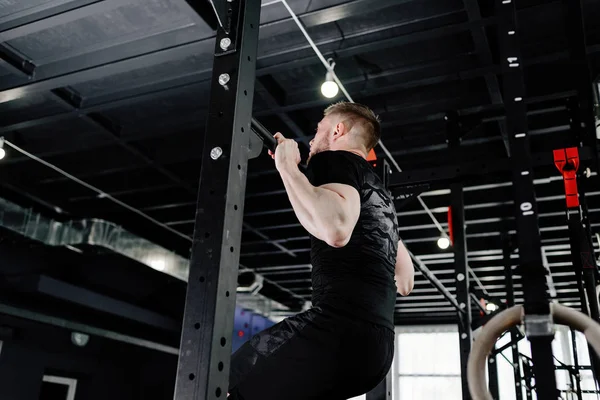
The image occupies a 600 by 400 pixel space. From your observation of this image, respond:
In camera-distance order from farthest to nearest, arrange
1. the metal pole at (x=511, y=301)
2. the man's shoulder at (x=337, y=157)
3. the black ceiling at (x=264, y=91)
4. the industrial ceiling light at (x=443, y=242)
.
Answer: the industrial ceiling light at (x=443, y=242) < the metal pole at (x=511, y=301) < the black ceiling at (x=264, y=91) < the man's shoulder at (x=337, y=157)

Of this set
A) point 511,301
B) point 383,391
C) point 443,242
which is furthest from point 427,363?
point 383,391

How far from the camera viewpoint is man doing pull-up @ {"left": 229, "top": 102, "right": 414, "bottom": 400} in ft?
4.93

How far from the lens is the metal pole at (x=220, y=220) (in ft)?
4.33

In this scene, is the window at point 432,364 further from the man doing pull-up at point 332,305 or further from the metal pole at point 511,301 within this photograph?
the man doing pull-up at point 332,305

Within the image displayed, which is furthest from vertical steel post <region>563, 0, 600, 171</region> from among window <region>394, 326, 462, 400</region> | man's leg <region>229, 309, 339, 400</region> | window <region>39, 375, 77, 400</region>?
window <region>394, 326, 462, 400</region>

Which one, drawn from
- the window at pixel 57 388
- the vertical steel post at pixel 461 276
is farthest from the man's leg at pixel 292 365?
the window at pixel 57 388

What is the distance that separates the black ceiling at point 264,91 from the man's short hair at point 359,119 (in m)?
0.77

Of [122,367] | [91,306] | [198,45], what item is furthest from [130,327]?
[198,45]

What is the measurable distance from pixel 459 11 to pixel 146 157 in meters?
3.61

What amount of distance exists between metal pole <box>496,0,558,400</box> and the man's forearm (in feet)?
1.55

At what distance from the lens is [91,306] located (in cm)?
785

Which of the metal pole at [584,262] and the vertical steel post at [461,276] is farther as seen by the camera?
the vertical steel post at [461,276]

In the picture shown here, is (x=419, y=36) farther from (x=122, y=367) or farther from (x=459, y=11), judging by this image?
(x=122, y=367)

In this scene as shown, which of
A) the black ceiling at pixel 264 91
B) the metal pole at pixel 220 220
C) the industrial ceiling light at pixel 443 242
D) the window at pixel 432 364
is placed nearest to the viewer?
the metal pole at pixel 220 220
